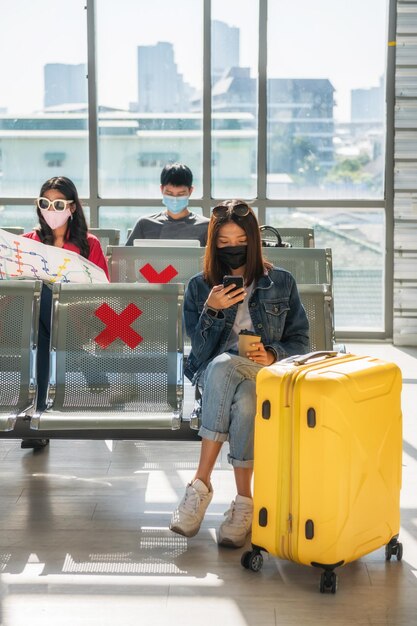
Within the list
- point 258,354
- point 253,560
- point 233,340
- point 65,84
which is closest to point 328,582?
point 253,560

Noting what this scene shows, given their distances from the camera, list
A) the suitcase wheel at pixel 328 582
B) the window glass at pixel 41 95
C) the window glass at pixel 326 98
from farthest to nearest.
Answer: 1. the window glass at pixel 41 95
2. the window glass at pixel 326 98
3. the suitcase wheel at pixel 328 582

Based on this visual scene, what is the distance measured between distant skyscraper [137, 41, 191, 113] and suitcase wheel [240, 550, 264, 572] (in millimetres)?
5950

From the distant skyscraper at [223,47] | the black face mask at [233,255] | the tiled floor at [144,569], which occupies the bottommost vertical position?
the tiled floor at [144,569]

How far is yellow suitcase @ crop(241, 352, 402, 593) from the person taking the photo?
10.1 ft

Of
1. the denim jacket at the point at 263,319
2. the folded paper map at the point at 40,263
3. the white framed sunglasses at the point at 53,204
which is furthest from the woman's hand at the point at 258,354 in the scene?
the white framed sunglasses at the point at 53,204

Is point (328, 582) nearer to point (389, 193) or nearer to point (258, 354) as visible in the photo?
point (258, 354)

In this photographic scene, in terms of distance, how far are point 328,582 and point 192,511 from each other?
661mm

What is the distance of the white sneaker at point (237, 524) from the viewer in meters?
3.55

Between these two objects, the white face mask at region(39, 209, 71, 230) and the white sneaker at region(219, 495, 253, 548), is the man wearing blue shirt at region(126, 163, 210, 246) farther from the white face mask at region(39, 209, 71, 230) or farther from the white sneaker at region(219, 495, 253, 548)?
the white sneaker at region(219, 495, 253, 548)

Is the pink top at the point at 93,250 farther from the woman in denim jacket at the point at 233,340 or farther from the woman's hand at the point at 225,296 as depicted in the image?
the woman's hand at the point at 225,296

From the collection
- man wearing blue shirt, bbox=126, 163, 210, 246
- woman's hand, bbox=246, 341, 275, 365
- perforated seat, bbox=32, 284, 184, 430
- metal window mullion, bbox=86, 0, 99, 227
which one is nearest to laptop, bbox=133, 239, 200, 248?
man wearing blue shirt, bbox=126, 163, 210, 246

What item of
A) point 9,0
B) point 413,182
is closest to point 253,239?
point 413,182

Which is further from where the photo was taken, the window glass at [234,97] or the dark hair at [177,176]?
the window glass at [234,97]

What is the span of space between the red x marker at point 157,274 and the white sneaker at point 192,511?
1.75 meters
